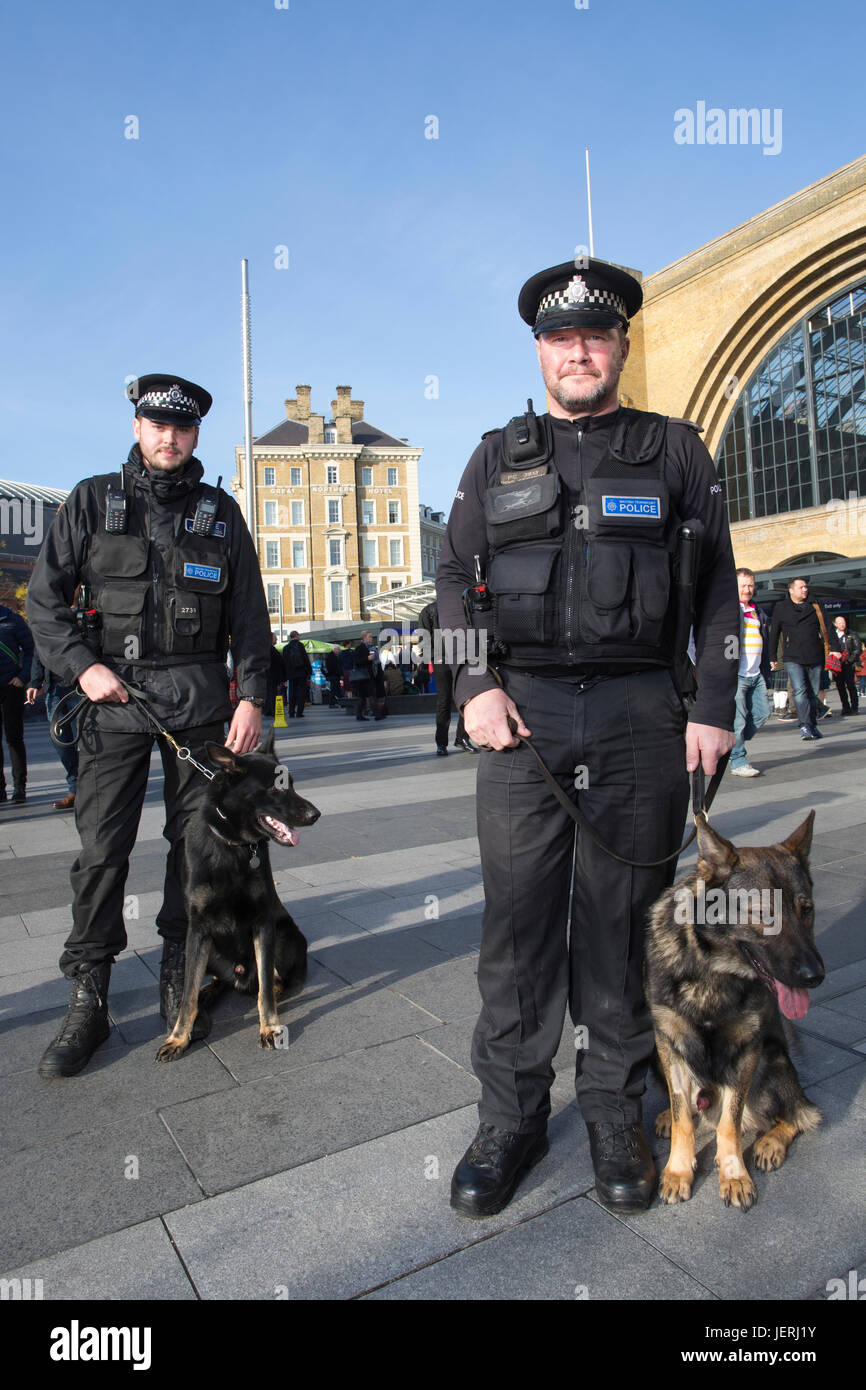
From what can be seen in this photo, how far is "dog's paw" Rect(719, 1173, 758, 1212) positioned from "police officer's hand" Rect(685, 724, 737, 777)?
103 centimetres

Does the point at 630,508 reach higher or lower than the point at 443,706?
higher

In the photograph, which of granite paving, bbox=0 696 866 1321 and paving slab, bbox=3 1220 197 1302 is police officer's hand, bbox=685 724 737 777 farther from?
paving slab, bbox=3 1220 197 1302

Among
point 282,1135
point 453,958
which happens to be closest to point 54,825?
point 453,958

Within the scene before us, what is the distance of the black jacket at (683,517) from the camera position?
2430 mm

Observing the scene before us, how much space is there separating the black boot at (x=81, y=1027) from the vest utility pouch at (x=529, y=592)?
6.57 ft

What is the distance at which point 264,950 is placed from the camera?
125 inches

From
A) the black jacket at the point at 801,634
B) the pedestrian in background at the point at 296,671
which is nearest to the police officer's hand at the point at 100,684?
the black jacket at the point at 801,634

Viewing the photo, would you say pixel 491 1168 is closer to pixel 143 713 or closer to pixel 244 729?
pixel 244 729

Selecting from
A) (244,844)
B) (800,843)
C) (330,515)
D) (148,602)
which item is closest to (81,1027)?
(244,844)

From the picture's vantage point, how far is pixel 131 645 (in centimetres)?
321

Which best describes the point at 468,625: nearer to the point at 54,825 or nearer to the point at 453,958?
the point at 453,958

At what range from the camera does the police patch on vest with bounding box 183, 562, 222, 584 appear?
3273 millimetres

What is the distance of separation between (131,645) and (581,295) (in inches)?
77.1

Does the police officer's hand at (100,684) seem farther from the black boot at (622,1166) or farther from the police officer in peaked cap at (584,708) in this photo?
the black boot at (622,1166)
